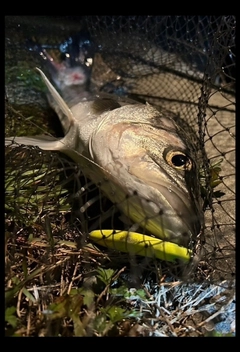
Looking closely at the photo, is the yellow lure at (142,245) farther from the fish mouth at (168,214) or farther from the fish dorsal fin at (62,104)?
the fish dorsal fin at (62,104)

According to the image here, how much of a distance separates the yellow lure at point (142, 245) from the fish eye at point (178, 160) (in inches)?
21.6

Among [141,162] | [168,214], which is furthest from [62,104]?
[168,214]

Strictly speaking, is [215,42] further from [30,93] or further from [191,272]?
[30,93]

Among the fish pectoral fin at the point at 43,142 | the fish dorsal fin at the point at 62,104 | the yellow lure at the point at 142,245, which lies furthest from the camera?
the fish dorsal fin at the point at 62,104

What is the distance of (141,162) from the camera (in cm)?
276

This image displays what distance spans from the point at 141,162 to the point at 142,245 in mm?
568

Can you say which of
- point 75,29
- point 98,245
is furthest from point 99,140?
point 75,29

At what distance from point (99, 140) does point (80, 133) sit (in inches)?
13.7

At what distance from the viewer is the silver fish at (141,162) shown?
249cm

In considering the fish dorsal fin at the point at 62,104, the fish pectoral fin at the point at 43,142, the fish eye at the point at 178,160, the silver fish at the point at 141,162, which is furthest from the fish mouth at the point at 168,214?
the fish dorsal fin at the point at 62,104

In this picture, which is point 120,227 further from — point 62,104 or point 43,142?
point 62,104

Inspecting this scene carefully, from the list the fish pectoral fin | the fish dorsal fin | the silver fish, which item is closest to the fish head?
the silver fish

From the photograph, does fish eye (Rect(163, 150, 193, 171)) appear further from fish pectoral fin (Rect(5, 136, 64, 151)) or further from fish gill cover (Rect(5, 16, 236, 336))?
fish pectoral fin (Rect(5, 136, 64, 151))

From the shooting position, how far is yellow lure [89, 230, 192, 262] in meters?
2.33
